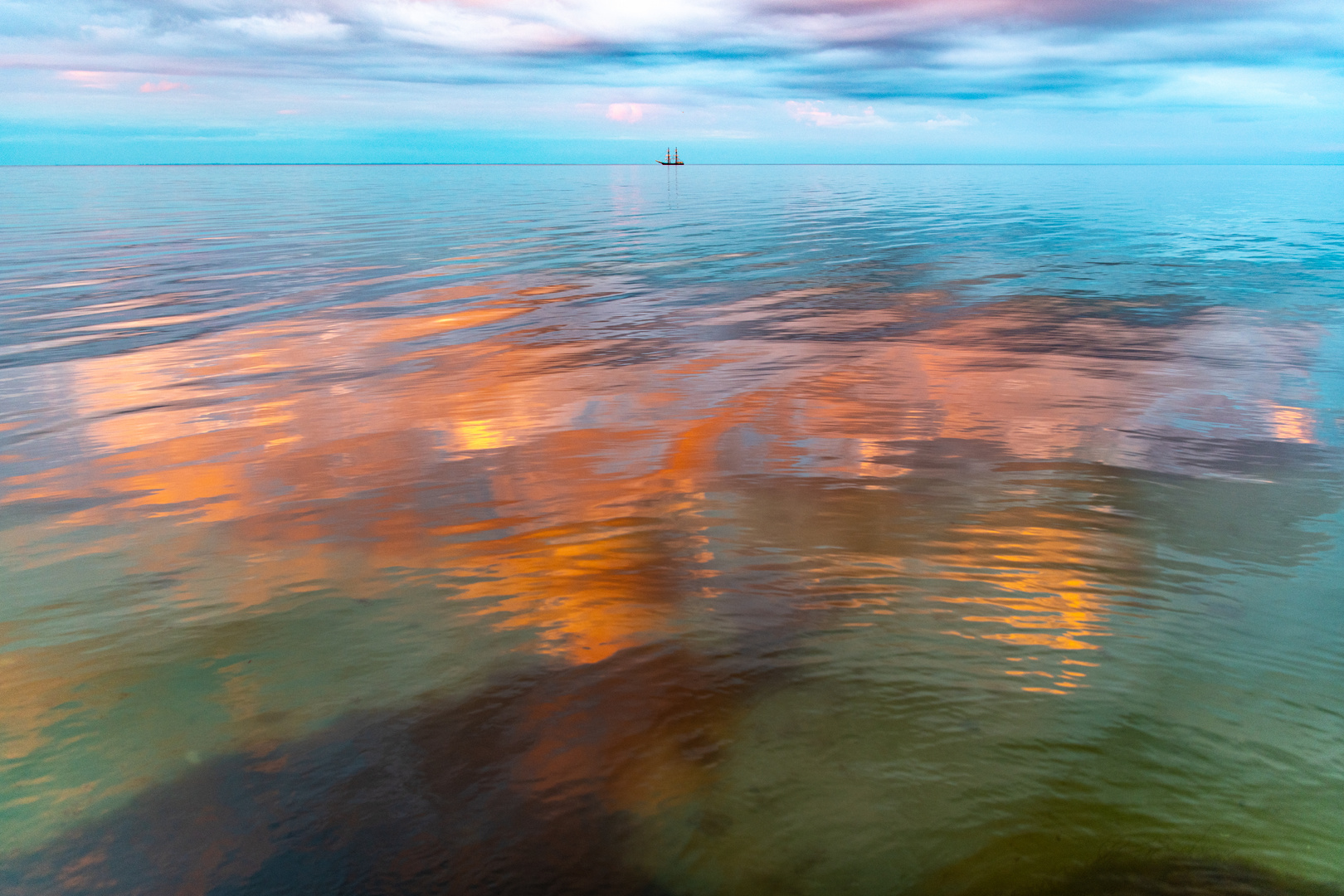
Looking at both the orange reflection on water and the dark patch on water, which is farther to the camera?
the orange reflection on water

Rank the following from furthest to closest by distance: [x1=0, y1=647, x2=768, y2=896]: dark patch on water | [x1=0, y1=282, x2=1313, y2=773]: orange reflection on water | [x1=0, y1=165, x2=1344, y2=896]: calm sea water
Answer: [x1=0, y1=282, x2=1313, y2=773]: orange reflection on water < [x1=0, y1=165, x2=1344, y2=896]: calm sea water < [x1=0, y1=647, x2=768, y2=896]: dark patch on water

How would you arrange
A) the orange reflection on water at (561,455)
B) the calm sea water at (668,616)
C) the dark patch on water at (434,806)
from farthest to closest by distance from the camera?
1. the orange reflection on water at (561,455)
2. the calm sea water at (668,616)
3. the dark patch on water at (434,806)

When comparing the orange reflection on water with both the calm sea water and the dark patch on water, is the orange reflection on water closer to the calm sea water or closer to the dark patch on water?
the calm sea water

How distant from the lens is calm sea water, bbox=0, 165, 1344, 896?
3426mm

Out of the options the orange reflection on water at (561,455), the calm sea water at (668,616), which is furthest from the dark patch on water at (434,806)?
the orange reflection on water at (561,455)

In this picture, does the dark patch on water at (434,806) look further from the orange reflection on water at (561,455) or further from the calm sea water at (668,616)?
the orange reflection on water at (561,455)

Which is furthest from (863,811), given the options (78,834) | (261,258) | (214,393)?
(261,258)

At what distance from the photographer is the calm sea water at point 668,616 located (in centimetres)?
343

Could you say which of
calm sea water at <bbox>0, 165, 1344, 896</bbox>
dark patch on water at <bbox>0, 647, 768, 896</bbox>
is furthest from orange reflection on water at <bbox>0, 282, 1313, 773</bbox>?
dark patch on water at <bbox>0, 647, 768, 896</bbox>

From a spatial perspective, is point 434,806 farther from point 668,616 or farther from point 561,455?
point 561,455

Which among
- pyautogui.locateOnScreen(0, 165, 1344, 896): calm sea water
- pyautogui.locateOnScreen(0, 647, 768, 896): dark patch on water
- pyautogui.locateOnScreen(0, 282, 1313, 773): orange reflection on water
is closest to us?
pyautogui.locateOnScreen(0, 647, 768, 896): dark patch on water

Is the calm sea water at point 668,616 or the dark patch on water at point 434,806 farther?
the calm sea water at point 668,616

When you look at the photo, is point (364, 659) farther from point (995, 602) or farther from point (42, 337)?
point (42, 337)

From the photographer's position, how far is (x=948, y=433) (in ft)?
28.3
